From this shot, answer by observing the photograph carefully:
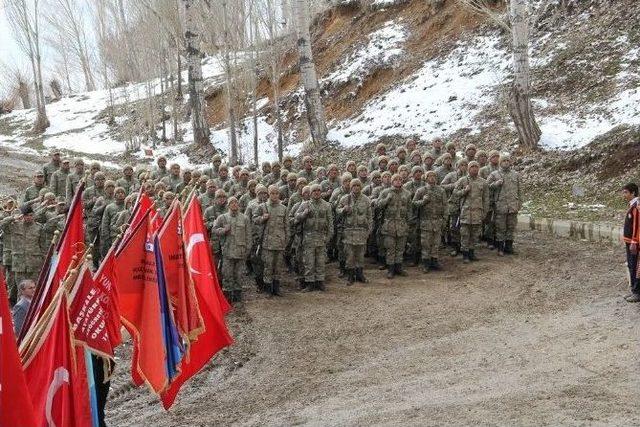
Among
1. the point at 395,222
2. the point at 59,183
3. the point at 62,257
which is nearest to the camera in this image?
the point at 62,257

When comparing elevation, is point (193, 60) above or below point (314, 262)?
above

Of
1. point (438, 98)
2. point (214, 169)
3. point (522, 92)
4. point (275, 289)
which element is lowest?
point (275, 289)

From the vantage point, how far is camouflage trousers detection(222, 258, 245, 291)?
11992 mm

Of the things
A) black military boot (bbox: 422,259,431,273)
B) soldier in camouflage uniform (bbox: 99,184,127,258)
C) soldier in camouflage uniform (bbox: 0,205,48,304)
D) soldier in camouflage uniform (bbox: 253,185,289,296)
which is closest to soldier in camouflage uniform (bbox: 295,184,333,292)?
soldier in camouflage uniform (bbox: 253,185,289,296)

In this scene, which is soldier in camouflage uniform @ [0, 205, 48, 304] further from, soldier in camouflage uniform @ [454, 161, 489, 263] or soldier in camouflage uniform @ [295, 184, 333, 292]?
soldier in camouflage uniform @ [454, 161, 489, 263]

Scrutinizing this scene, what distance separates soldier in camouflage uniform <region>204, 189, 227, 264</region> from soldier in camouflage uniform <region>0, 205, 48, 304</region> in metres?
2.95

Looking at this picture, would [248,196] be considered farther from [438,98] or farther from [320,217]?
[438,98]

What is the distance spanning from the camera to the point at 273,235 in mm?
12133

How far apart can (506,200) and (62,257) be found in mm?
8898

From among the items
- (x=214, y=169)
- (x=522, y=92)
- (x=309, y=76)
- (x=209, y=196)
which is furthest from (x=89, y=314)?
(x=309, y=76)

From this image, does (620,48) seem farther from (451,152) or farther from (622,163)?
(451,152)

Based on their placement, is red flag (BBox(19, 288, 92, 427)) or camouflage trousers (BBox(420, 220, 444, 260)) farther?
camouflage trousers (BBox(420, 220, 444, 260))

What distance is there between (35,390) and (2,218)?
790cm

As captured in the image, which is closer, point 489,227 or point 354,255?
point 354,255
